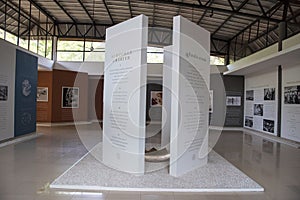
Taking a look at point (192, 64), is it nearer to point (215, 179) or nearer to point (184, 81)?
point (184, 81)

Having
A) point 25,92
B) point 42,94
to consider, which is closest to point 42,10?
point 42,94

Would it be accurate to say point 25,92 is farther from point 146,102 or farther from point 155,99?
point 155,99

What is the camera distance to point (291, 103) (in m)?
10.2

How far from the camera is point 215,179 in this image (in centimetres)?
488

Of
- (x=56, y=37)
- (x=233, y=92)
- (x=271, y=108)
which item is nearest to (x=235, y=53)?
(x=233, y=92)

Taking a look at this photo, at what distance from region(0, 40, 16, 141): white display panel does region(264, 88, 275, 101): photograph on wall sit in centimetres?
1020

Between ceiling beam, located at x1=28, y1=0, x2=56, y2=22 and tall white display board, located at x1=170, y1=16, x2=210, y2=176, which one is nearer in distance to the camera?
tall white display board, located at x1=170, y1=16, x2=210, y2=176

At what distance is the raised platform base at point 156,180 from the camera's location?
14.3 feet

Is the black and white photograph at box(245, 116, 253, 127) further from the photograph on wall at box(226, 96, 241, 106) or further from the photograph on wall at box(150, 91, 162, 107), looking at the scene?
the photograph on wall at box(150, 91, 162, 107)

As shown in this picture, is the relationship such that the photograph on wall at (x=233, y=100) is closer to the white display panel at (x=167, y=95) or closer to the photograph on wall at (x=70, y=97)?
the white display panel at (x=167, y=95)

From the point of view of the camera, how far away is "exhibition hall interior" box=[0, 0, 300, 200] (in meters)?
4.77

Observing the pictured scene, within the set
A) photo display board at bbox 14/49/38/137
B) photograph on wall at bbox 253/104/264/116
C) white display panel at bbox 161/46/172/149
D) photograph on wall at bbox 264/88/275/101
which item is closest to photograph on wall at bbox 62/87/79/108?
photo display board at bbox 14/49/38/137

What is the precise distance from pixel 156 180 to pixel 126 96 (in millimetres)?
1632

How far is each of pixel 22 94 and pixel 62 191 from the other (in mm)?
6777
